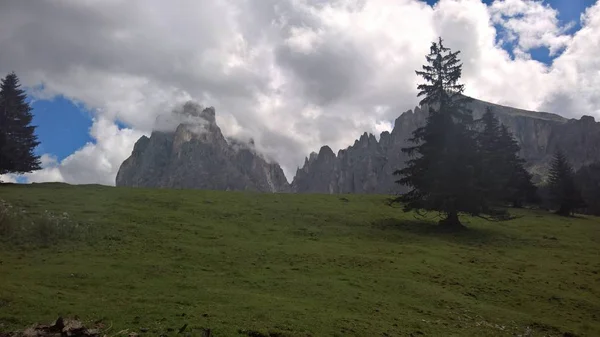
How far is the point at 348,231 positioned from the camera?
126 ft

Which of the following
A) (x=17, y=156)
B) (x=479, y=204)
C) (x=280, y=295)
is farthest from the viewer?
(x=17, y=156)

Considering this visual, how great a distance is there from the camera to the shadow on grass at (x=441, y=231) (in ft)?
127

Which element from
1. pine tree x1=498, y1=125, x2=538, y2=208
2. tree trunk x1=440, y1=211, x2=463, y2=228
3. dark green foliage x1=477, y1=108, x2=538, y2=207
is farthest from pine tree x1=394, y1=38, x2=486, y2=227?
pine tree x1=498, y1=125, x2=538, y2=208

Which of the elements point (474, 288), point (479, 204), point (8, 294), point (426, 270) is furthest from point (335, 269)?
point (479, 204)

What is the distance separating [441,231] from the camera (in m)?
41.7

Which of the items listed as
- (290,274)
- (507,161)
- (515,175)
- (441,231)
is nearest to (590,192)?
(515,175)

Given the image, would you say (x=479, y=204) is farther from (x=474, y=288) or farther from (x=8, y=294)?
(x=8, y=294)

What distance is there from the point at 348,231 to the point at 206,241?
1298 centimetres

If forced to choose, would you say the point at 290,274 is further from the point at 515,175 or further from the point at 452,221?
the point at 515,175

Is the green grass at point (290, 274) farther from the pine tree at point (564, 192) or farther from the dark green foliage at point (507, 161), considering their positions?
the pine tree at point (564, 192)

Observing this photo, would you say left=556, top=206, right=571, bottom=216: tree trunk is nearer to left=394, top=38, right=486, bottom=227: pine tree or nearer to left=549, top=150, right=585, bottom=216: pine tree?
left=549, top=150, right=585, bottom=216: pine tree

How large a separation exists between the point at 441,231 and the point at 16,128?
58530 mm

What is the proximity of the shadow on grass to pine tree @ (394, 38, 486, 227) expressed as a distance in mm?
1541

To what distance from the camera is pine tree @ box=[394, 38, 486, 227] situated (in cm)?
4247
